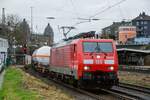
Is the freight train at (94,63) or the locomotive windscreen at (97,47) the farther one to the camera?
the locomotive windscreen at (97,47)

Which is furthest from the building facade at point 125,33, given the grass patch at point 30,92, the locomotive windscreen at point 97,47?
the grass patch at point 30,92

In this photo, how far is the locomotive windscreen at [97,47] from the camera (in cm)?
2769

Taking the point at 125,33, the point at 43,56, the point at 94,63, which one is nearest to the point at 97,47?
the point at 94,63

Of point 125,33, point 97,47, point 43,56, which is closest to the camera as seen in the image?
point 97,47

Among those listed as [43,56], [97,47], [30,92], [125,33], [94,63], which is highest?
[125,33]

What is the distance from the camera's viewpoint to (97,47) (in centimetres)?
2775

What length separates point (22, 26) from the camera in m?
120

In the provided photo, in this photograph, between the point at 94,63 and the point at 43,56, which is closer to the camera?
the point at 94,63

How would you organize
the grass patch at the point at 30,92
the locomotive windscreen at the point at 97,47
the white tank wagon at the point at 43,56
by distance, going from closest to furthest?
the grass patch at the point at 30,92, the locomotive windscreen at the point at 97,47, the white tank wagon at the point at 43,56

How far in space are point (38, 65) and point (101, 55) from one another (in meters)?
29.7

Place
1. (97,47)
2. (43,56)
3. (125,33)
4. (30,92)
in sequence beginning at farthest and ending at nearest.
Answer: (125,33), (43,56), (97,47), (30,92)

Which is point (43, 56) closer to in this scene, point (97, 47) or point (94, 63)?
point (97, 47)

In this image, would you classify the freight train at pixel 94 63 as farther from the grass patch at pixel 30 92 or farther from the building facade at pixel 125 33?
the building facade at pixel 125 33

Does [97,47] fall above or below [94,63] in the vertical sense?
above
